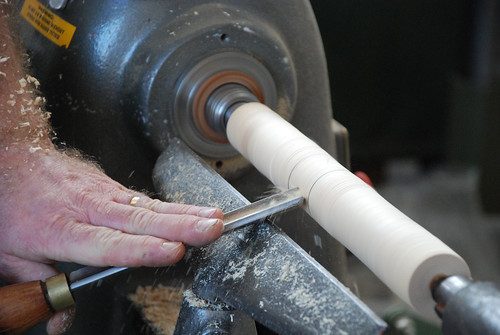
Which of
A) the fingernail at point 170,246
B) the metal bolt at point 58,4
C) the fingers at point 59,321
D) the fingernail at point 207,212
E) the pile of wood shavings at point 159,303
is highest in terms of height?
the fingernail at point 207,212

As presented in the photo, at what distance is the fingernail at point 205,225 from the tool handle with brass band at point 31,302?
184 millimetres

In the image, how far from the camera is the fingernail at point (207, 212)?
2.52 ft

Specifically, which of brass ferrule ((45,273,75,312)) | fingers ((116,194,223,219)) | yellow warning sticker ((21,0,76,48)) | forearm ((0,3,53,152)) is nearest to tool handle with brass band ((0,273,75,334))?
brass ferrule ((45,273,75,312))

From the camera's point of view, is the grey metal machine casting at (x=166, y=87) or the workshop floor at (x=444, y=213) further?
the workshop floor at (x=444, y=213)

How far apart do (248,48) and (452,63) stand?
199 cm

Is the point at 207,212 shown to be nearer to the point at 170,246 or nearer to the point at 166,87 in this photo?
the point at 170,246

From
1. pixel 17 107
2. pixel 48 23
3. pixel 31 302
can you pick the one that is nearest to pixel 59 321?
pixel 31 302

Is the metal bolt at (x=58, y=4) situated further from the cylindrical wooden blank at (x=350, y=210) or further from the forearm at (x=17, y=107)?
→ the cylindrical wooden blank at (x=350, y=210)

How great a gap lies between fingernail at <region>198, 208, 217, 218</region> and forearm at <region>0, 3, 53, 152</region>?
1.03 ft

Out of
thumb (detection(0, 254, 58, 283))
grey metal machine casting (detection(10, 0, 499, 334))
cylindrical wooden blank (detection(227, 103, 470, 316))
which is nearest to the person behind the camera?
cylindrical wooden blank (detection(227, 103, 470, 316))

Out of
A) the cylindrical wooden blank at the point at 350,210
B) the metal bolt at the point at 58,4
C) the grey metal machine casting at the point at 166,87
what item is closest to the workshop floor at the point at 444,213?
the grey metal machine casting at the point at 166,87

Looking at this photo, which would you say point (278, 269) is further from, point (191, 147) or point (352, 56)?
point (352, 56)

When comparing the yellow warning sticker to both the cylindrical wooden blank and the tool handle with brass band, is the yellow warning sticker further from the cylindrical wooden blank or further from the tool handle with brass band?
the tool handle with brass band

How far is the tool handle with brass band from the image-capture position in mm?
767
